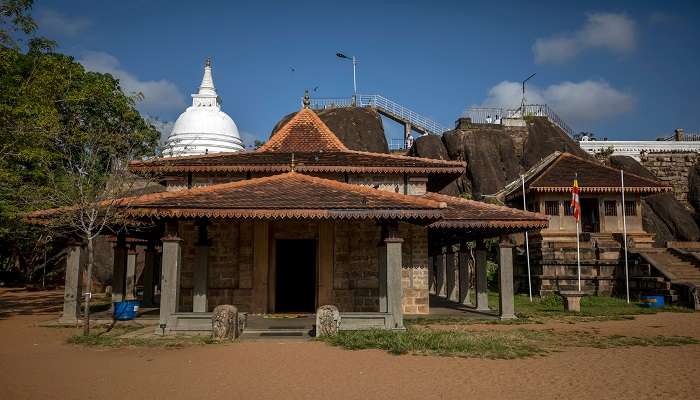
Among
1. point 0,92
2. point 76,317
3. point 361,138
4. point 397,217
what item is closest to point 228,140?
point 361,138

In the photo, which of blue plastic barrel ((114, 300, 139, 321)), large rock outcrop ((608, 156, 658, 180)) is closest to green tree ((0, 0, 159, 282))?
blue plastic barrel ((114, 300, 139, 321))

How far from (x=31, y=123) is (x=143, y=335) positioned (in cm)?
744

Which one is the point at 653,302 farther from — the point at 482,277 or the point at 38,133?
the point at 38,133

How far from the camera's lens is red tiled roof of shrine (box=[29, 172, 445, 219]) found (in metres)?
11.1

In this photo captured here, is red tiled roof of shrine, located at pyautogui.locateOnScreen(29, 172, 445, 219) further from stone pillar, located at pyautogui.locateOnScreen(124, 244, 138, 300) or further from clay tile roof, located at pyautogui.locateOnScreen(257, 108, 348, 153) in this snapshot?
stone pillar, located at pyautogui.locateOnScreen(124, 244, 138, 300)

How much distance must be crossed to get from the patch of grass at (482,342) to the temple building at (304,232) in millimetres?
1081

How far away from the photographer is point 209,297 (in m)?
14.4

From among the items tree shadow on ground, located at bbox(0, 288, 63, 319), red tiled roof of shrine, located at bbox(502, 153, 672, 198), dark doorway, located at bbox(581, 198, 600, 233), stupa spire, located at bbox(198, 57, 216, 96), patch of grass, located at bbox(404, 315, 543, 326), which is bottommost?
tree shadow on ground, located at bbox(0, 288, 63, 319)

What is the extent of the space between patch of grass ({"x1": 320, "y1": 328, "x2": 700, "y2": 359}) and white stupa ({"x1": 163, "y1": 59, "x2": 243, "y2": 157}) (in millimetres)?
28822

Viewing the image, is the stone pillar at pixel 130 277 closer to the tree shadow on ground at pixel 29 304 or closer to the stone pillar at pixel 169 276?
the tree shadow on ground at pixel 29 304

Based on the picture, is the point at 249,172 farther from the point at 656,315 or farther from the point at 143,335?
the point at 656,315

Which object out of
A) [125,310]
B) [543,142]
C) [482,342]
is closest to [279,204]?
[482,342]

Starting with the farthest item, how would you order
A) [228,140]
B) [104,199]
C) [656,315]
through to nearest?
[228,140] → [656,315] → [104,199]

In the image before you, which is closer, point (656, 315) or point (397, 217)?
point (397, 217)
